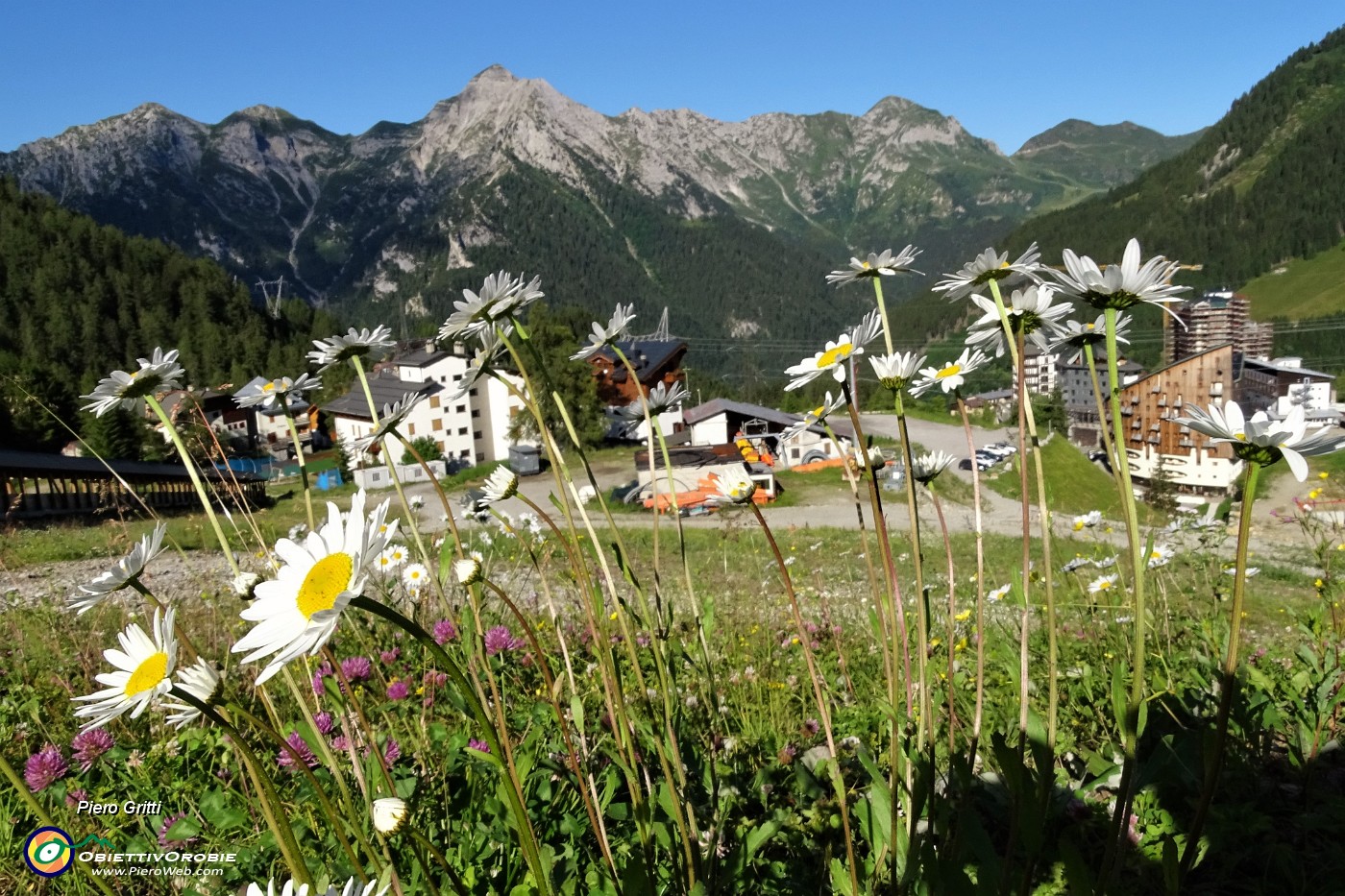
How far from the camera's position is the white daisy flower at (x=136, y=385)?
6.04 feet

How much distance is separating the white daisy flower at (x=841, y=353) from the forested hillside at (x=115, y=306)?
7251 cm

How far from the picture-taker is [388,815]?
100 cm

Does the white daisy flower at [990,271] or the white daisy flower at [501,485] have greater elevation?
the white daisy flower at [990,271]

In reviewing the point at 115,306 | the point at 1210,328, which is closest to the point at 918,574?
the point at 1210,328

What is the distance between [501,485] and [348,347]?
23.0 inches

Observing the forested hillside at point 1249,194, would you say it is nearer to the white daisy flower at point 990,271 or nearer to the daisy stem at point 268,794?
the white daisy flower at point 990,271

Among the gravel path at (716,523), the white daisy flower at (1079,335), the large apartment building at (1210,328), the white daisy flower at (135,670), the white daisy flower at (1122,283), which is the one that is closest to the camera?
the white daisy flower at (135,670)

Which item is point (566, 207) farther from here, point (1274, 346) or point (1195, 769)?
point (1195, 769)

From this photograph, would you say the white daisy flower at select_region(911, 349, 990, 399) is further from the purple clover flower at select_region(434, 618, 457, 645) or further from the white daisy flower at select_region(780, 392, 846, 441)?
the purple clover flower at select_region(434, 618, 457, 645)

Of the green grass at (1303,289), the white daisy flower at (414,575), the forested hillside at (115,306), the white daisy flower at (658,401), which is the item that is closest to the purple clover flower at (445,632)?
the white daisy flower at (414,575)

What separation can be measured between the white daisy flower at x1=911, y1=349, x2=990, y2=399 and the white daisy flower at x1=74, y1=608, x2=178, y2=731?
1334 millimetres

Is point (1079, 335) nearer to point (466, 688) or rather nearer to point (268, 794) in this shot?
point (466, 688)

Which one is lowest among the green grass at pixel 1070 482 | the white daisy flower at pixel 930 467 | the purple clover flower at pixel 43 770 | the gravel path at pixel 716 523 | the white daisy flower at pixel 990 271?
the green grass at pixel 1070 482

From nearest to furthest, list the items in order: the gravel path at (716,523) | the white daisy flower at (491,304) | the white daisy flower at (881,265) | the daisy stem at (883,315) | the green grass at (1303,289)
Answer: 1. the daisy stem at (883,315)
2. the white daisy flower at (491,304)
3. the white daisy flower at (881,265)
4. the gravel path at (716,523)
5. the green grass at (1303,289)
